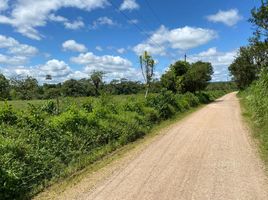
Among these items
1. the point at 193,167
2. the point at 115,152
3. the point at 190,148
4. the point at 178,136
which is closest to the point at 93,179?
the point at 193,167

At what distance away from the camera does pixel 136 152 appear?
11.6 m

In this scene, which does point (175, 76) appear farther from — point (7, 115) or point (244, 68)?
point (7, 115)

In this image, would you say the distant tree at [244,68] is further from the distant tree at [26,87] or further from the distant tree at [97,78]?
the distant tree at [26,87]

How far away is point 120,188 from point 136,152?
4.21 m

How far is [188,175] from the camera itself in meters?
8.34

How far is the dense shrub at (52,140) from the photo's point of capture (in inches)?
303

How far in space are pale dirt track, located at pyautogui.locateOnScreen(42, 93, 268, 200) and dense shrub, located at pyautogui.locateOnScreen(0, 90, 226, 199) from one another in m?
1.32

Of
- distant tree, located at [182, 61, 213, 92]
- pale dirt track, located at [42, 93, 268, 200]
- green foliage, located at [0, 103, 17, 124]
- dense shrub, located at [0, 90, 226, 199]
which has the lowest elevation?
pale dirt track, located at [42, 93, 268, 200]

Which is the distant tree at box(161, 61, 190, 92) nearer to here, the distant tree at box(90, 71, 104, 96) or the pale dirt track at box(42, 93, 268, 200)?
the pale dirt track at box(42, 93, 268, 200)

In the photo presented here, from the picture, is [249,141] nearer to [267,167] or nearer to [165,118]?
[267,167]

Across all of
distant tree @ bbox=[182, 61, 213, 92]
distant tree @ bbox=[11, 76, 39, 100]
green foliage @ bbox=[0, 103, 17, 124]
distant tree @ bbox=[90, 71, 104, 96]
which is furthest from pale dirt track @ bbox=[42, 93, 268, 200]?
distant tree @ bbox=[90, 71, 104, 96]

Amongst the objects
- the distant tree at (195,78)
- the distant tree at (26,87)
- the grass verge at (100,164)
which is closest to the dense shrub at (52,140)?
the grass verge at (100,164)

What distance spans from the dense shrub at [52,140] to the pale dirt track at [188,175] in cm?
132

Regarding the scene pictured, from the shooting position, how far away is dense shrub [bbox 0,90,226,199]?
7707mm
